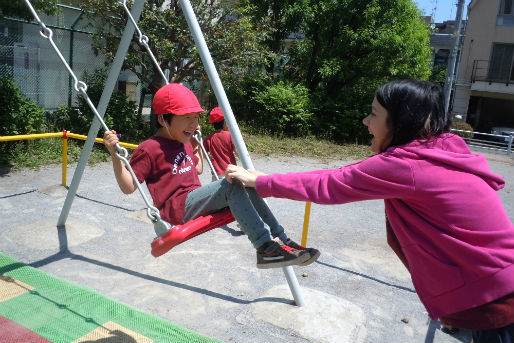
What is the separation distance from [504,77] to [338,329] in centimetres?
2413

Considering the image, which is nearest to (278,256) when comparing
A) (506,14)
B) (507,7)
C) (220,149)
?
(220,149)

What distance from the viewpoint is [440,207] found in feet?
5.33

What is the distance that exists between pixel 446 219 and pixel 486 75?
25.3 meters

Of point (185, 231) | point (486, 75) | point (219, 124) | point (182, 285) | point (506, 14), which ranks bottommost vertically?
point (182, 285)

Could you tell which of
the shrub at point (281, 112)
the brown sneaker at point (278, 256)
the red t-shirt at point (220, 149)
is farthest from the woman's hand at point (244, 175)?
the shrub at point (281, 112)

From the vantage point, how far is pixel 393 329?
11.4 feet

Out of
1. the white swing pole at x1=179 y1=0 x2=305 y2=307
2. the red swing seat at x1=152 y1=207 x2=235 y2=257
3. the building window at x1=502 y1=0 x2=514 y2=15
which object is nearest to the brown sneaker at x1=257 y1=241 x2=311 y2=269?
the red swing seat at x1=152 y1=207 x2=235 y2=257

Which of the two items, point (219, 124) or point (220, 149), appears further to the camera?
point (219, 124)

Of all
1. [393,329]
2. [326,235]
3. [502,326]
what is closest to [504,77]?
[326,235]

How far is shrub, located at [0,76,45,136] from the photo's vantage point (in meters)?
7.48

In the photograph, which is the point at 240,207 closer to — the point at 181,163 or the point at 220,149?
the point at 181,163

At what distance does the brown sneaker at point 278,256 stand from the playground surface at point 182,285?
947 mm

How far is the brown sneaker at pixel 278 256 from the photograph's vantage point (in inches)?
96.7

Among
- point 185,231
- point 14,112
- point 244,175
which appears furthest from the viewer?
point 14,112
